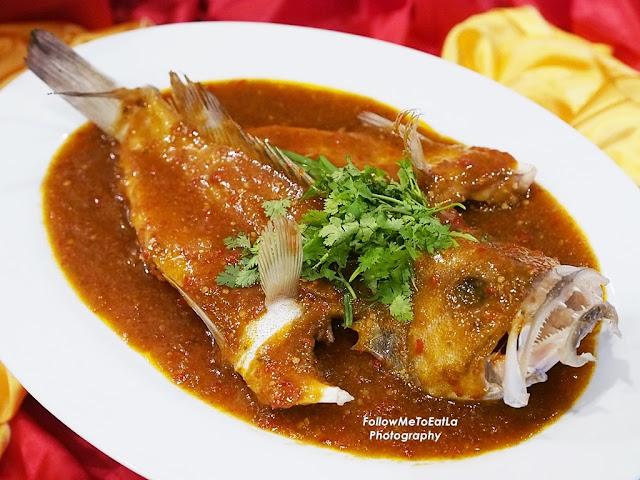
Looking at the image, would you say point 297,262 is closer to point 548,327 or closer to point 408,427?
point 408,427

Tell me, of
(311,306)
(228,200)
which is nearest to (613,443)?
(311,306)

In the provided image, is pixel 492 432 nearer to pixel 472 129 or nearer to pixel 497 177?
pixel 497 177

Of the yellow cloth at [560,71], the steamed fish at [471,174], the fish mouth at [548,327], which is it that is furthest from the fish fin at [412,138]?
the yellow cloth at [560,71]

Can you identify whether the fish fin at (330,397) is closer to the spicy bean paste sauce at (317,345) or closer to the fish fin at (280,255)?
the spicy bean paste sauce at (317,345)

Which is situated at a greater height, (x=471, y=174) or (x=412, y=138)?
(x=412, y=138)

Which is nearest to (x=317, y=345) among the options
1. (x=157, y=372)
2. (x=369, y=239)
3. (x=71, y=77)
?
(x=369, y=239)
